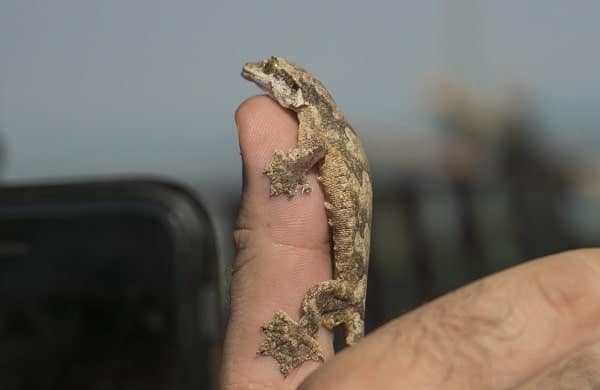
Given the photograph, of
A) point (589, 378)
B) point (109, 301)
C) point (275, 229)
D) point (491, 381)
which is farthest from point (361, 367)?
point (109, 301)

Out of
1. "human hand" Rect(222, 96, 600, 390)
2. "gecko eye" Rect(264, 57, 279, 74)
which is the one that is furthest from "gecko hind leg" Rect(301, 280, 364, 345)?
"human hand" Rect(222, 96, 600, 390)

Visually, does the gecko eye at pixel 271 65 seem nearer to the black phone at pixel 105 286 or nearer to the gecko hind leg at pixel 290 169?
the gecko hind leg at pixel 290 169

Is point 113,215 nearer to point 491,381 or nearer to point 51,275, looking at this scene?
point 51,275

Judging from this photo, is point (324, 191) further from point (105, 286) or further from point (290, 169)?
point (105, 286)

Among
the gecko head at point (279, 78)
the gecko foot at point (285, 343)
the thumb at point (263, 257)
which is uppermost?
the gecko head at point (279, 78)

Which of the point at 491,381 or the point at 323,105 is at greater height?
the point at 323,105

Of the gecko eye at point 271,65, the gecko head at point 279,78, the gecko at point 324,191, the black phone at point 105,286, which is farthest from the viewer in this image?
the gecko eye at point 271,65

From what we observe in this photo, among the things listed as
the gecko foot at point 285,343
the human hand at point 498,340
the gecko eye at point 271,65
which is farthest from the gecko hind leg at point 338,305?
the human hand at point 498,340

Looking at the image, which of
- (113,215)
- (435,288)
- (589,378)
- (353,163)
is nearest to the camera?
(589,378)
